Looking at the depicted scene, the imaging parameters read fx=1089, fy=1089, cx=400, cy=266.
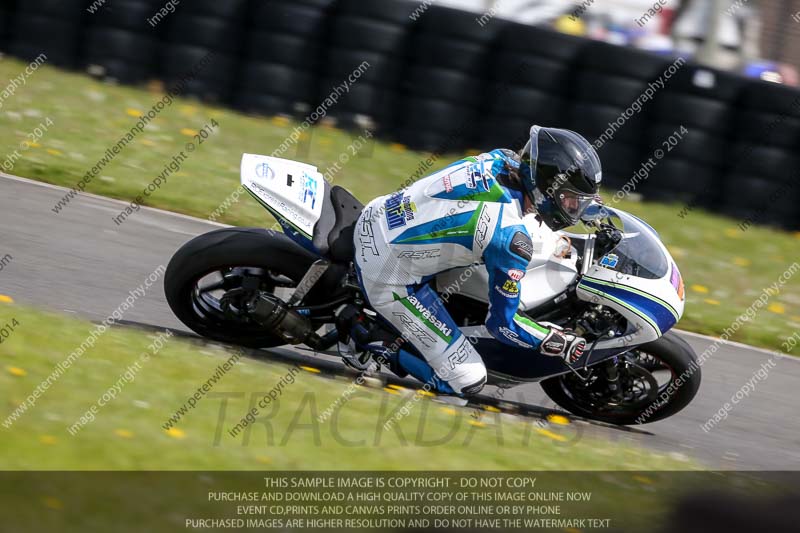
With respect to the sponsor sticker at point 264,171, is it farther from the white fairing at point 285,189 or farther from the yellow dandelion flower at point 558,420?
the yellow dandelion flower at point 558,420

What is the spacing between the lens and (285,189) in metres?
5.82

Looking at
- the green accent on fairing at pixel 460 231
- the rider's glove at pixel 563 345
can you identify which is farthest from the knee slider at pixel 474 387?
the green accent on fairing at pixel 460 231

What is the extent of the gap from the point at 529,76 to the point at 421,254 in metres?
5.43

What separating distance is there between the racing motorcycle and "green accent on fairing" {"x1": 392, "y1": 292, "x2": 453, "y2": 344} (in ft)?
0.66

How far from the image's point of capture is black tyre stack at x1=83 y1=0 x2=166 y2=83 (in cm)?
1118

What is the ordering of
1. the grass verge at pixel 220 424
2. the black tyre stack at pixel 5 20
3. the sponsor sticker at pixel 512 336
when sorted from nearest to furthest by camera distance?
the grass verge at pixel 220 424 < the sponsor sticker at pixel 512 336 < the black tyre stack at pixel 5 20

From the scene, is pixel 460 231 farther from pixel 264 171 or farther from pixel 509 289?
pixel 264 171

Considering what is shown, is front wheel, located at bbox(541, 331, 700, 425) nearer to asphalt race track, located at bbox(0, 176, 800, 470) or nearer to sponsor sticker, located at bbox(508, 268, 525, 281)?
asphalt race track, located at bbox(0, 176, 800, 470)

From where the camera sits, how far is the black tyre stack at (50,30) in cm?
1127

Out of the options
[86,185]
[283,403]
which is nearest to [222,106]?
[86,185]

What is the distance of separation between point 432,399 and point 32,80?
7057 mm

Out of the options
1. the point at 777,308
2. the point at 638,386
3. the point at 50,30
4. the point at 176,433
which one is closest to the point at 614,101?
the point at 777,308

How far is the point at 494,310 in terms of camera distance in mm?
5625

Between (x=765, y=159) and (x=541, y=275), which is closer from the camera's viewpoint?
(x=541, y=275)
